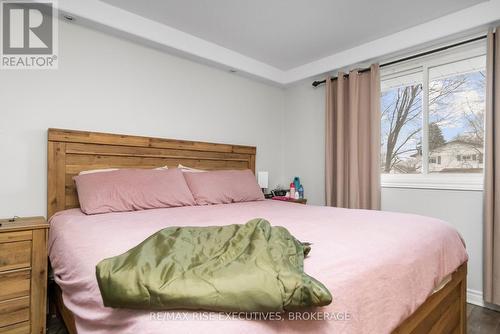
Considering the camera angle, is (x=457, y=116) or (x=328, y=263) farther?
(x=457, y=116)

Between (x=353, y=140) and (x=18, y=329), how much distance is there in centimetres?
301

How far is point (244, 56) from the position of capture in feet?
10.6

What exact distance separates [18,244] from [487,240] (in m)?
3.23

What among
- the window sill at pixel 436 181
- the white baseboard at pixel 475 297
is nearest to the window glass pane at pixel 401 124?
the window sill at pixel 436 181

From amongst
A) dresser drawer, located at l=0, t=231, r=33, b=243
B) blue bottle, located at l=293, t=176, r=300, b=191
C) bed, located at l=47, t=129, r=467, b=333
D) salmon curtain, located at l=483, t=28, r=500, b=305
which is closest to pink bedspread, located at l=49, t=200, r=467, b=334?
bed, located at l=47, t=129, r=467, b=333

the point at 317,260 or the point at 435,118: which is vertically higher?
the point at 435,118

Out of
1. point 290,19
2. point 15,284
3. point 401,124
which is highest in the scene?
point 290,19

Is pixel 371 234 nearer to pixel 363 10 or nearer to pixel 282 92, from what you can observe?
pixel 363 10

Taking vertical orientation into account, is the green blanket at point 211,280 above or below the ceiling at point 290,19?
below

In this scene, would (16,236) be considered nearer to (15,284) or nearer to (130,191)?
(15,284)

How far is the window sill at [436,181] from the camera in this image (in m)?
2.35

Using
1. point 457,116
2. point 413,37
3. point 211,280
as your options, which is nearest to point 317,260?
point 211,280

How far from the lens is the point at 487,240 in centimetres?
217

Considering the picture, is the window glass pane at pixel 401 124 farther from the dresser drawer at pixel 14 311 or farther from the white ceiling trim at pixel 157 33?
the dresser drawer at pixel 14 311
